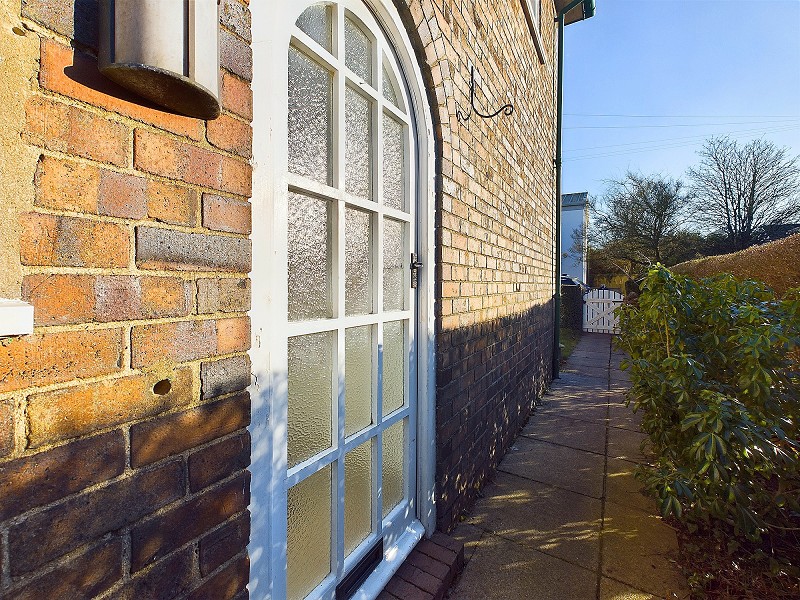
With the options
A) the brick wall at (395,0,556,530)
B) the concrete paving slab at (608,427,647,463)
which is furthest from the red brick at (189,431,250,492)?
the concrete paving slab at (608,427,647,463)

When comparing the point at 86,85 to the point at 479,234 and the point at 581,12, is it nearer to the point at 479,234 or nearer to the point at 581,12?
the point at 479,234

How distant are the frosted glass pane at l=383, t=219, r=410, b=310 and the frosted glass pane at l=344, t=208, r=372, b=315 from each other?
139 mm

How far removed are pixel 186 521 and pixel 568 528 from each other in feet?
7.70

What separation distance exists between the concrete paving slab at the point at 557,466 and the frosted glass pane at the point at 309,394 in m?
2.23

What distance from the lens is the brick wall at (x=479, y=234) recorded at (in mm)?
2182

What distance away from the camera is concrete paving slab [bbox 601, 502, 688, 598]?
2016 mm

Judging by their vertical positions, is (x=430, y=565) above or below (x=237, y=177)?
below

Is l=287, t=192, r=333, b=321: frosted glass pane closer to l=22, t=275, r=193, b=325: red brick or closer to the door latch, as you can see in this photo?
l=22, t=275, r=193, b=325: red brick

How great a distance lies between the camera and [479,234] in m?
2.72

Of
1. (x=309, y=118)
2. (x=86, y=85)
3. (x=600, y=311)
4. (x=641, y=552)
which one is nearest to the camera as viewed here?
(x=86, y=85)

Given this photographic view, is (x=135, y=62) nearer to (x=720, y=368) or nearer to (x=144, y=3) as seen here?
(x=144, y=3)

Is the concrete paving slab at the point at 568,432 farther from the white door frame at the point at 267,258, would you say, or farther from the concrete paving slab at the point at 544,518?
the white door frame at the point at 267,258

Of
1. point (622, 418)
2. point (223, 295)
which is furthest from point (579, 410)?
point (223, 295)

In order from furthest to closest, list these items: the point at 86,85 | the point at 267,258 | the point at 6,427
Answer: the point at 267,258 → the point at 86,85 → the point at 6,427
